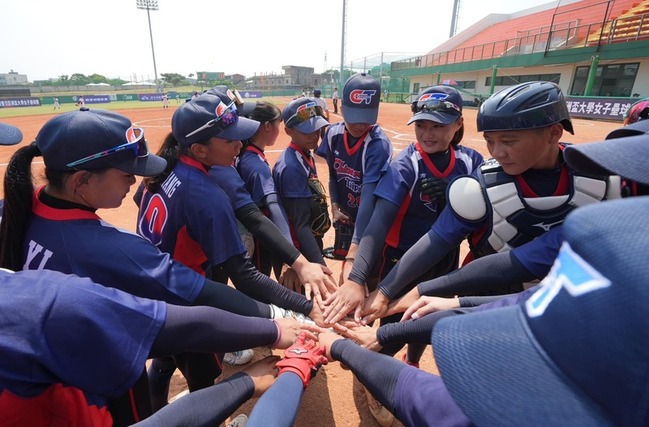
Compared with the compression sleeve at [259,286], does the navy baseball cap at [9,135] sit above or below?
above

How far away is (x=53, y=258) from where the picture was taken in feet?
4.75

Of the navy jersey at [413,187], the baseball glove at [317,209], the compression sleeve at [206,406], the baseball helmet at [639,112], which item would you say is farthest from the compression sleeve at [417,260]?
the baseball helmet at [639,112]

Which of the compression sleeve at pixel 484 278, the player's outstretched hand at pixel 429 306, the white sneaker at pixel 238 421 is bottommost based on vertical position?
the white sneaker at pixel 238 421

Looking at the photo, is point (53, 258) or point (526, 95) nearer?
point (53, 258)

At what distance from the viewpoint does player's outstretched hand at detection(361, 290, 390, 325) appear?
2236mm

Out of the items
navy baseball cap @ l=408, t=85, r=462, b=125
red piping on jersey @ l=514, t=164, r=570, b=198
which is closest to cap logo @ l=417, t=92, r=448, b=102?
navy baseball cap @ l=408, t=85, r=462, b=125

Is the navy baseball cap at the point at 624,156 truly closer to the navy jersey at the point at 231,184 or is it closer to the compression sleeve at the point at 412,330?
the compression sleeve at the point at 412,330

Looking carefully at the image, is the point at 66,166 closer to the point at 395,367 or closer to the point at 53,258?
the point at 53,258

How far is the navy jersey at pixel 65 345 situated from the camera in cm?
99

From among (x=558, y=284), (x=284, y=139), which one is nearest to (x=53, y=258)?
(x=558, y=284)

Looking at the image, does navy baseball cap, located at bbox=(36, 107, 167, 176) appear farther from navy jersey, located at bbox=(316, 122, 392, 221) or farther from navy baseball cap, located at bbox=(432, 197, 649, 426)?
navy jersey, located at bbox=(316, 122, 392, 221)

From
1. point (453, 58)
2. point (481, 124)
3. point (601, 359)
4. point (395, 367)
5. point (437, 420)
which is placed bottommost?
point (395, 367)

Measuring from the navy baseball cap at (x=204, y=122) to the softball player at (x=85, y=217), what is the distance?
0.45 m

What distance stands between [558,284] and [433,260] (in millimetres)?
1455
